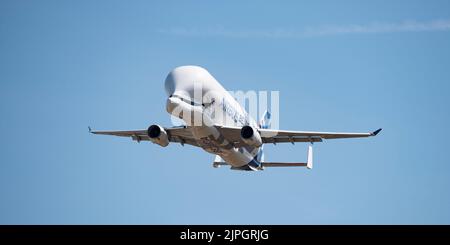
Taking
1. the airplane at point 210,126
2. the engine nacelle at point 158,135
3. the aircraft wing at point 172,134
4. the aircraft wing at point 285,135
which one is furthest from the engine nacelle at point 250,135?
the engine nacelle at point 158,135

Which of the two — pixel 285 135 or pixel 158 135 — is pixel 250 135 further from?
pixel 158 135

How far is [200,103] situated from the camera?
213 ft

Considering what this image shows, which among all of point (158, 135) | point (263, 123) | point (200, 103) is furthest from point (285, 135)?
point (263, 123)

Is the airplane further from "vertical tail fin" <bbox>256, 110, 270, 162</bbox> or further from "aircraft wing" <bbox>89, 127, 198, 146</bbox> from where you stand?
"vertical tail fin" <bbox>256, 110, 270, 162</bbox>

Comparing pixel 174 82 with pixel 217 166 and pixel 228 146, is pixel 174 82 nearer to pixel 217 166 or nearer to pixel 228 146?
pixel 228 146

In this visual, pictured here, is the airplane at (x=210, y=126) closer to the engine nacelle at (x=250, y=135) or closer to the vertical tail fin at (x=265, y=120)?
the engine nacelle at (x=250, y=135)

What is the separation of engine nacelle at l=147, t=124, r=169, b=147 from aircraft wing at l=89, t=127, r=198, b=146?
Result: 118cm

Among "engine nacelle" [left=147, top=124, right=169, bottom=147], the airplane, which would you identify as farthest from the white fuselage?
"engine nacelle" [left=147, top=124, right=169, bottom=147]

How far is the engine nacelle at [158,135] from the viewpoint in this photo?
68.0 m

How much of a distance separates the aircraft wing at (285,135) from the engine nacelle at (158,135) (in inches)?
194

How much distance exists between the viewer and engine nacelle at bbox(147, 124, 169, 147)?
68000mm

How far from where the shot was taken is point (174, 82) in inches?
2559

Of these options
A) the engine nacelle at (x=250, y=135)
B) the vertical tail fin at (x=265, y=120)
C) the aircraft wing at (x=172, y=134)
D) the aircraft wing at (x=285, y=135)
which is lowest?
the engine nacelle at (x=250, y=135)

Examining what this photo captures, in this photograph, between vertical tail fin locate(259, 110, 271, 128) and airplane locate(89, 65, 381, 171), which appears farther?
vertical tail fin locate(259, 110, 271, 128)
